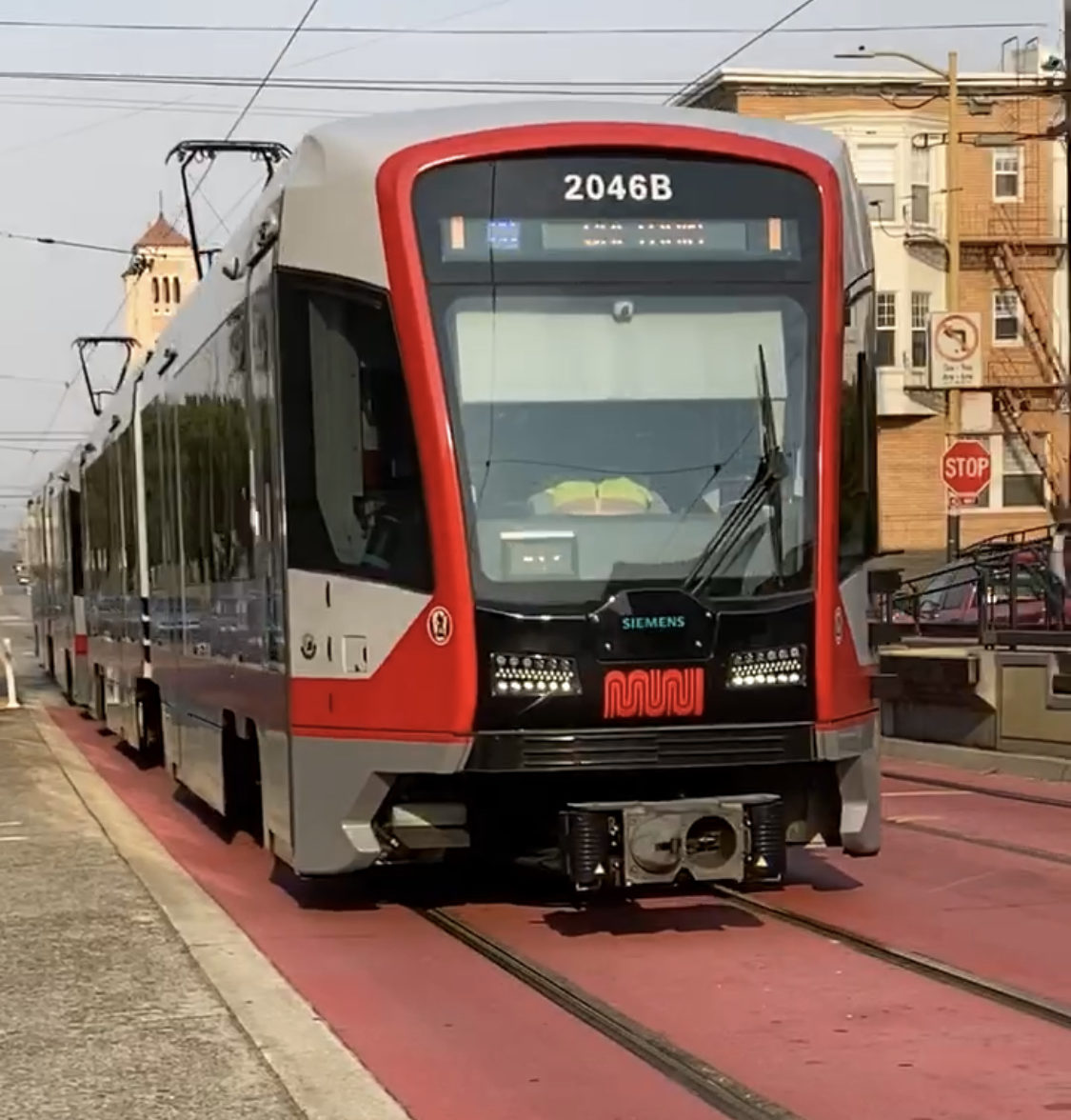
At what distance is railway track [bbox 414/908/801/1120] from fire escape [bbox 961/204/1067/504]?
3406cm

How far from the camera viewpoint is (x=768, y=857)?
338 inches

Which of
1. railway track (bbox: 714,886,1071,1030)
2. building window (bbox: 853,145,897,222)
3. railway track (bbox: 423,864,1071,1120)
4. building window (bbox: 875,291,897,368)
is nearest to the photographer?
railway track (bbox: 423,864,1071,1120)

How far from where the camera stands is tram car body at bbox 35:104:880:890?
845 centimetres

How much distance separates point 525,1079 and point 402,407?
312cm

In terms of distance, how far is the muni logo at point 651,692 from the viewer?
8453 millimetres

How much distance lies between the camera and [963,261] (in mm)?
41750

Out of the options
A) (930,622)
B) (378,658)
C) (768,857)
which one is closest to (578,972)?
(768,857)

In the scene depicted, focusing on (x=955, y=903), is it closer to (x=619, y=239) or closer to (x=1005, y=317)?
(x=619, y=239)

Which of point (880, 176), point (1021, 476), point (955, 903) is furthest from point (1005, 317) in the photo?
point (955, 903)

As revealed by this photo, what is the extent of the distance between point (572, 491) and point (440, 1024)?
2.38 m

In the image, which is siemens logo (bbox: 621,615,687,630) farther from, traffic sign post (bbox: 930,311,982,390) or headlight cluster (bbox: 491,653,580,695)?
traffic sign post (bbox: 930,311,982,390)

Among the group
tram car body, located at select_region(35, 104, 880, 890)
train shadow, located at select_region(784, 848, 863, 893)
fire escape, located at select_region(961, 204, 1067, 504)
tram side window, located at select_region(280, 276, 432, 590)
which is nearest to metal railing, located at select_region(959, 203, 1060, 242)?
fire escape, located at select_region(961, 204, 1067, 504)

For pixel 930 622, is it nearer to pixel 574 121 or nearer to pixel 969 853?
pixel 969 853

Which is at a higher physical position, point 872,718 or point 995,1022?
point 872,718
